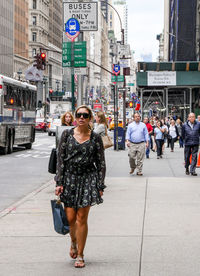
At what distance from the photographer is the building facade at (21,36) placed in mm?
114963

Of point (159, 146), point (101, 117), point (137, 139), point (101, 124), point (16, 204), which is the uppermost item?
point (101, 117)

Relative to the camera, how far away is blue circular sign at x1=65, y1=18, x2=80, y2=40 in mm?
18219

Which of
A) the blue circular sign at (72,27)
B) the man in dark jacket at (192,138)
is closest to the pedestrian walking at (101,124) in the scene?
the man in dark jacket at (192,138)

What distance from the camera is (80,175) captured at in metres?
6.68

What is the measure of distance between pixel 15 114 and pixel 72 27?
489 inches

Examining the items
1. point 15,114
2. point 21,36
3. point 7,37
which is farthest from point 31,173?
point 21,36

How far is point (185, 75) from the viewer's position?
45.2 m

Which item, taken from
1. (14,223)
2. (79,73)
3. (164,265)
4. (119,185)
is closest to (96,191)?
(164,265)

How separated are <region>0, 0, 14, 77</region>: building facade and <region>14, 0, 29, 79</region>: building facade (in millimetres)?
2426

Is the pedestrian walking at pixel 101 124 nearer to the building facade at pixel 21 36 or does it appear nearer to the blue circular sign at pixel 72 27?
the blue circular sign at pixel 72 27

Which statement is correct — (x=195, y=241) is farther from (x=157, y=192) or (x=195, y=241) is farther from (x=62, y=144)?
(x=157, y=192)

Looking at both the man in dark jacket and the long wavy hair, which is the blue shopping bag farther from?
the man in dark jacket

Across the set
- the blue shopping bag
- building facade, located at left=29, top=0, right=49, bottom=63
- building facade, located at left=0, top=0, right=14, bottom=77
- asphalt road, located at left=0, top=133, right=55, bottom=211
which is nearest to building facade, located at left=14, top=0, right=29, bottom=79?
building facade, located at left=0, top=0, right=14, bottom=77

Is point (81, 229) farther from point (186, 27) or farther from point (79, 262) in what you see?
point (186, 27)
